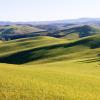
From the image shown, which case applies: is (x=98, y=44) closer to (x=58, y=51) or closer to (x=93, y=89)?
(x=58, y=51)

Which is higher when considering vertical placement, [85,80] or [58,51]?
[85,80]

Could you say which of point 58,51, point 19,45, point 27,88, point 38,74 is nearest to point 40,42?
point 19,45

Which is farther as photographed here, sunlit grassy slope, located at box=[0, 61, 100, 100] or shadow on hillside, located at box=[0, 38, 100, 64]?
shadow on hillside, located at box=[0, 38, 100, 64]

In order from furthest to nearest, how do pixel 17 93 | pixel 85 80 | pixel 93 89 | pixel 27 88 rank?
pixel 85 80 < pixel 93 89 < pixel 27 88 < pixel 17 93

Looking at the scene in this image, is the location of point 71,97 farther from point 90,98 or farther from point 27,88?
point 27,88

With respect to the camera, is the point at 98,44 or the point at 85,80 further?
the point at 98,44

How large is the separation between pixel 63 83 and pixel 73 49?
79575 millimetres

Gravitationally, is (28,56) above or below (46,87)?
below

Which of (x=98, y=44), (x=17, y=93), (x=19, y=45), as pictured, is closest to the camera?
(x=17, y=93)

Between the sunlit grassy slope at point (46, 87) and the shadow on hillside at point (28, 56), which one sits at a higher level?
the sunlit grassy slope at point (46, 87)

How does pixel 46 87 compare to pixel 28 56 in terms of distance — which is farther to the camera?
pixel 28 56

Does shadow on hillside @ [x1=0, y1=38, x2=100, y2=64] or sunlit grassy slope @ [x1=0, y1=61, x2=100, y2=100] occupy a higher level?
sunlit grassy slope @ [x1=0, y1=61, x2=100, y2=100]

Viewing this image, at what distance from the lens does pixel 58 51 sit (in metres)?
114

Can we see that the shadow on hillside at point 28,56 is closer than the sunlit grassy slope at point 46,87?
No
